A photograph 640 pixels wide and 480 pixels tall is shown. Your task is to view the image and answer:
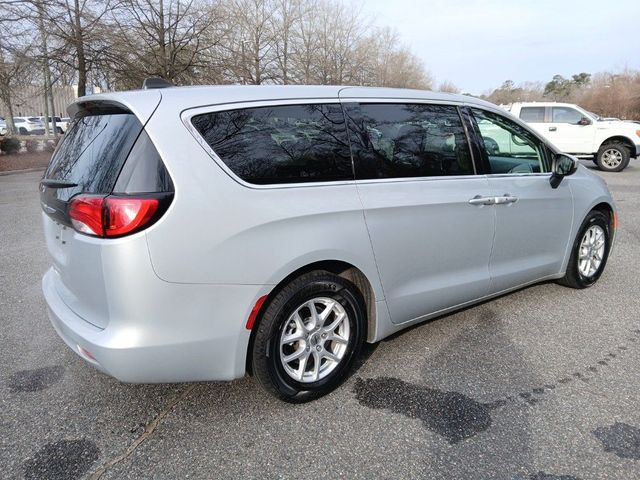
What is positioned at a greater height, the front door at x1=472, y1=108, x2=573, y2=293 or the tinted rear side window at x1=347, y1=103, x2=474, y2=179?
the tinted rear side window at x1=347, y1=103, x2=474, y2=179

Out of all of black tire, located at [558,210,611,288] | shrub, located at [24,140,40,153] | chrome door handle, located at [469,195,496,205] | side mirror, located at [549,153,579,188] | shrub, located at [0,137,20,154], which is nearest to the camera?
chrome door handle, located at [469,195,496,205]

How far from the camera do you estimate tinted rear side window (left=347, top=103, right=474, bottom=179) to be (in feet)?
9.64

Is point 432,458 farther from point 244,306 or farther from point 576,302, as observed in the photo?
point 576,302

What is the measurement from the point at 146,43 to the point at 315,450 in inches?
761

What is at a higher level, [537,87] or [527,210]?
[537,87]

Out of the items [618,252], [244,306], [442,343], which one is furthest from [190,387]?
[618,252]

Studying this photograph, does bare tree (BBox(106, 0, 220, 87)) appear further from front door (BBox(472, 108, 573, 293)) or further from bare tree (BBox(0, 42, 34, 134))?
front door (BBox(472, 108, 573, 293))

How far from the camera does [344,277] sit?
290 cm

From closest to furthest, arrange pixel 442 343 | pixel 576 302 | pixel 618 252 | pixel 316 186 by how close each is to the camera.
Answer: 1. pixel 316 186
2. pixel 442 343
3. pixel 576 302
4. pixel 618 252

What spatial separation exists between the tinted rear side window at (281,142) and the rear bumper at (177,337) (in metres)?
0.62

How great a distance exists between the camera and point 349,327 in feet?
9.53

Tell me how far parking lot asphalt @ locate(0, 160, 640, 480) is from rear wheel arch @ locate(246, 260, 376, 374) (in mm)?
344

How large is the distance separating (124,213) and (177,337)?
62 cm

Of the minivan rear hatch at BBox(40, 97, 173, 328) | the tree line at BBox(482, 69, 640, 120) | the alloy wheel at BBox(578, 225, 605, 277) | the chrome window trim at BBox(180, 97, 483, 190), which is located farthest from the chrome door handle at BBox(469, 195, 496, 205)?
the tree line at BBox(482, 69, 640, 120)
